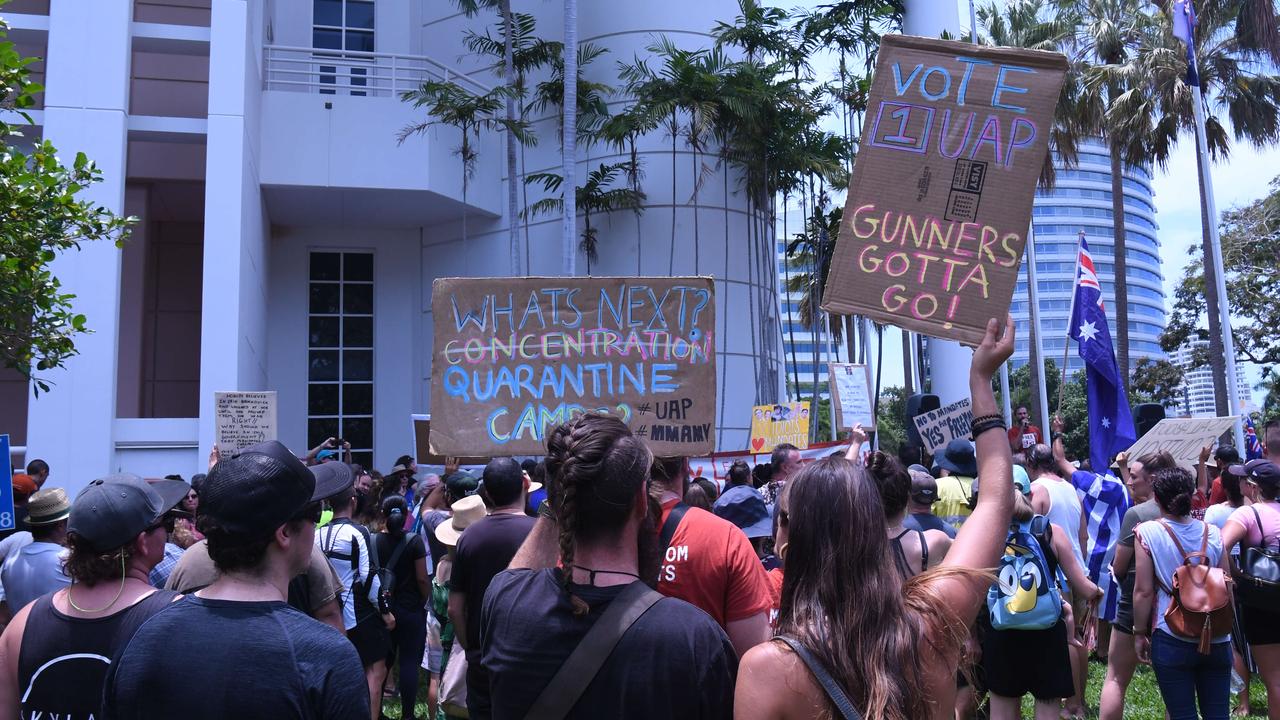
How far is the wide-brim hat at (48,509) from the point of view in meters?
4.83

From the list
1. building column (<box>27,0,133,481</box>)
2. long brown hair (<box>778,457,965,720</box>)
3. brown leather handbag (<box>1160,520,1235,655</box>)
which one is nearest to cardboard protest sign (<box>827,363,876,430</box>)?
brown leather handbag (<box>1160,520,1235,655</box>)

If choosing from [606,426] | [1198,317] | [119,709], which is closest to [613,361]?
[606,426]

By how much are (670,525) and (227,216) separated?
1626 centimetres

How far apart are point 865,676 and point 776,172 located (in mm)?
22431

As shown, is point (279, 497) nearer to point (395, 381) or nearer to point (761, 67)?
point (761, 67)

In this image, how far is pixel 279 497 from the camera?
2658 mm

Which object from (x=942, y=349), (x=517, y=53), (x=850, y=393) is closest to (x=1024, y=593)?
(x=850, y=393)

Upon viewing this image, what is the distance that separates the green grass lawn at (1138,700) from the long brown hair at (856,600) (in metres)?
6.53

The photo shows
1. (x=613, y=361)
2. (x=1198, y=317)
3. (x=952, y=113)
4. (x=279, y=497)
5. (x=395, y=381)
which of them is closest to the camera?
(x=279, y=497)

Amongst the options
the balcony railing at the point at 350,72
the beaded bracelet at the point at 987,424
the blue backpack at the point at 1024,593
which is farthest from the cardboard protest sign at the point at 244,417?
the balcony railing at the point at 350,72

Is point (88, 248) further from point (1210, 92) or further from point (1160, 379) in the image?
point (1160, 379)

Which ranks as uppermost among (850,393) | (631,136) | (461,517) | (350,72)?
(350,72)

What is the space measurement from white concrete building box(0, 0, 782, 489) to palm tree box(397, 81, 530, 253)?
0.28 metres

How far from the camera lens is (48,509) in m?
4.86
